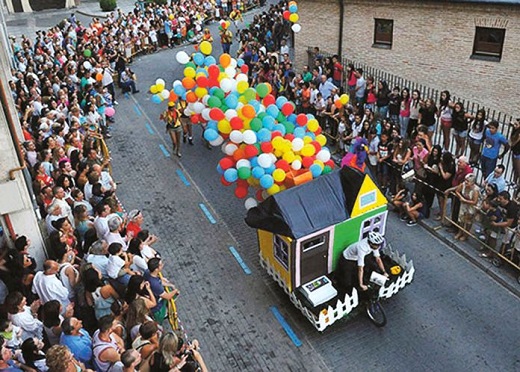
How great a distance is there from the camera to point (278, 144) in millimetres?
9406

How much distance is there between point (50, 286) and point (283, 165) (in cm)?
440

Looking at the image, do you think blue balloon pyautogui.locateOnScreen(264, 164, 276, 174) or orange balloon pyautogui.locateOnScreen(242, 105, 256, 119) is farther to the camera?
orange balloon pyautogui.locateOnScreen(242, 105, 256, 119)

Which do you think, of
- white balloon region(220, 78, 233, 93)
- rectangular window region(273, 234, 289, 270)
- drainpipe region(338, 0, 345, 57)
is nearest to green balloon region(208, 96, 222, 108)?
white balloon region(220, 78, 233, 93)

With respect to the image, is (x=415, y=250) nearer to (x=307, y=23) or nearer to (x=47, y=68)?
(x=307, y=23)

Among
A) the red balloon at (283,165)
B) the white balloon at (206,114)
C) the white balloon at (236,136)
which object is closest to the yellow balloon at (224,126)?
the white balloon at (236,136)

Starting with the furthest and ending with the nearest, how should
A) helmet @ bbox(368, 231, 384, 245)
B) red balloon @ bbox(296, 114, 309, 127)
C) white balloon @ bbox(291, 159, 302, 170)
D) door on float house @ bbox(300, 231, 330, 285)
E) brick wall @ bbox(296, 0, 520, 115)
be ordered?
brick wall @ bbox(296, 0, 520, 115) → red balloon @ bbox(296, 114, 309, 127) → white balloon @ bbox(291, 159, 302, 170) → door on float house @ bbox(300, 231, 330, 285) → helmet @ bbox(368, 231, 384, 245)

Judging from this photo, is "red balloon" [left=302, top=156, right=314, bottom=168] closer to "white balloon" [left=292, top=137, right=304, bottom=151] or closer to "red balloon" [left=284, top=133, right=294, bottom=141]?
"white balloon" [left=292, top=137, right=304, bottom=151]

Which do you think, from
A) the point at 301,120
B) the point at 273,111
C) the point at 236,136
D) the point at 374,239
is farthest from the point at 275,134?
the point at 374,239

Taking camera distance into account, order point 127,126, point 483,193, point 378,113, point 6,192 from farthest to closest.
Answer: point 127,126 → point 378,113 → point 483,193 → point 6,192

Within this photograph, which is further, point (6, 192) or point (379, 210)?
point (379, 210)

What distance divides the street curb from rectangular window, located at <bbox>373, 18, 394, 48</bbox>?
946 cm

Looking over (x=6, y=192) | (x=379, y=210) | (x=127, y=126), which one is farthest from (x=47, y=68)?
(x=379, y=210)

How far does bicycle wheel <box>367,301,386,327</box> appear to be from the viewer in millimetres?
8820

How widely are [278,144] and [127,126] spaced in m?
10.0
